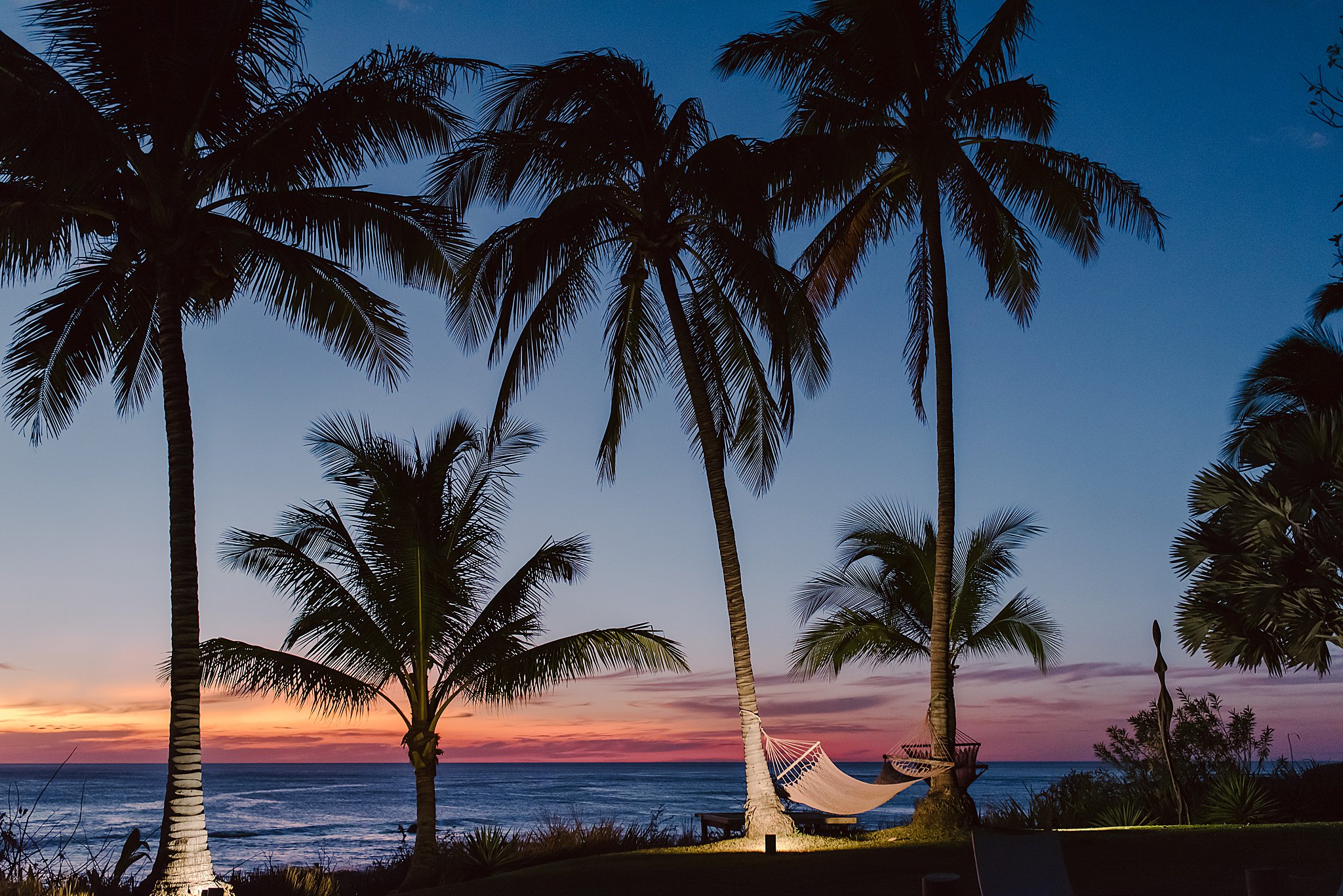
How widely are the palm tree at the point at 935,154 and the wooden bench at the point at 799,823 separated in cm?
293

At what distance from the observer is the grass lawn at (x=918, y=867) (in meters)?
6.90

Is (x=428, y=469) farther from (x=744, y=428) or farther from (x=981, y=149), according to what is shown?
(x=981, y=149)

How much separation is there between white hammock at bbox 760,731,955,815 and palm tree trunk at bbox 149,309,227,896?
489 centimetres

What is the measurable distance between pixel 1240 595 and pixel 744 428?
16.8 feet

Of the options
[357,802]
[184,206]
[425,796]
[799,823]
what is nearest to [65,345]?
[184,206]

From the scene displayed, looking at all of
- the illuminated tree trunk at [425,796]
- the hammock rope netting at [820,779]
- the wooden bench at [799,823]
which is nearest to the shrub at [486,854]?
the illuminated tree trunk at [425,796]

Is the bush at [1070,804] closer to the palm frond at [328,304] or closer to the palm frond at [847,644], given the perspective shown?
the palm frond at [847,644]

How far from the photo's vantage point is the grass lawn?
6.90 metres

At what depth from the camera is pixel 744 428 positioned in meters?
11.3

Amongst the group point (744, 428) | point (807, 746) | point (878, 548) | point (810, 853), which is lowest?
point (810, 853)

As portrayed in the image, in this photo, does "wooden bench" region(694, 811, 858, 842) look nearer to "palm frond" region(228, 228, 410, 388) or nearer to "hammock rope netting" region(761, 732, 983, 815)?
"hammock rope netting" region(761, 732, 983, 815)

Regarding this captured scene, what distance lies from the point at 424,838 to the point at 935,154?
8331 millimetres

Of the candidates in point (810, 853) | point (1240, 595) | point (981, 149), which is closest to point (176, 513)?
point (810, 853)

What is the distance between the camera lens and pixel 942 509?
10359mm
